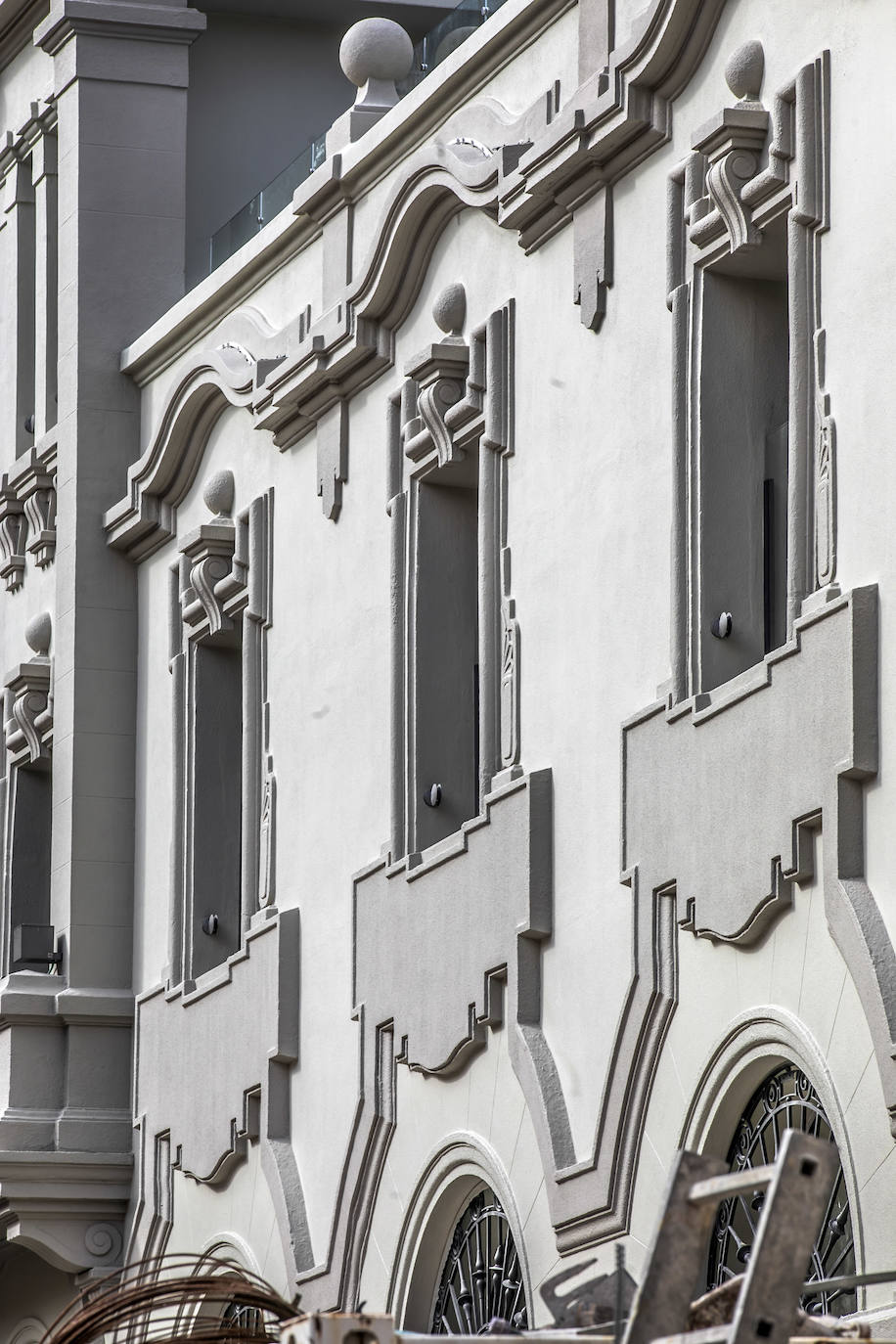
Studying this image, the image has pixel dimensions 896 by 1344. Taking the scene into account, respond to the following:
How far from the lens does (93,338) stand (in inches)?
931

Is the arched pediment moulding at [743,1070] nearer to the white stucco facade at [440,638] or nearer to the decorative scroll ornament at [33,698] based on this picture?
the white stucco facade at [440,638]

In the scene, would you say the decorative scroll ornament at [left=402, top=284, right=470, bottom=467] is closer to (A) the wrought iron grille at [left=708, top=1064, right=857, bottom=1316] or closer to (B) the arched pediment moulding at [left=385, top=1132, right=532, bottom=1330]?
(B) the arched pediment moulding at [left=385, top=1132, right=532, bottom=1330]

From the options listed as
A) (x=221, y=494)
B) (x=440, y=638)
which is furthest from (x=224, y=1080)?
(x=221, y=494)

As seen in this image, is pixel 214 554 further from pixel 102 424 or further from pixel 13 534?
pixel 13 534

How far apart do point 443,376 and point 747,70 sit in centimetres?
360

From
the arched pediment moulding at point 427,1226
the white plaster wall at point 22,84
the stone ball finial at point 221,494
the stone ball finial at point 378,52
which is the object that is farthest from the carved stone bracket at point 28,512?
the arched pediment moulding at point 427,1226

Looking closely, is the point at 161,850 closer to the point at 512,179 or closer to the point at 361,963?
the point at 361,963

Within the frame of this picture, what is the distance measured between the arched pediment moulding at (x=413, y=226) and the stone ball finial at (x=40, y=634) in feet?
4.42

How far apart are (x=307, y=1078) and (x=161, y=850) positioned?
3548 millimetres

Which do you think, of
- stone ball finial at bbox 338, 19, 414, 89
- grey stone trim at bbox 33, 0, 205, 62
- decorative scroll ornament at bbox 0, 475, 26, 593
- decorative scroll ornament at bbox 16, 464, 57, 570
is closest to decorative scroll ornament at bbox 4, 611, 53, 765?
decorative scroll ornament at bbox 16, 464, 57, 570

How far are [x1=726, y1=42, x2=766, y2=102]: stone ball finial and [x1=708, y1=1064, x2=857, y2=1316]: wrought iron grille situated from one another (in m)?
4.61

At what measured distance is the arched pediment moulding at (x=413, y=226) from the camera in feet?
52.1

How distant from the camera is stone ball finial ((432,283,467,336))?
59.3 ft

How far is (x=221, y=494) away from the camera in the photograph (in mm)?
21688
